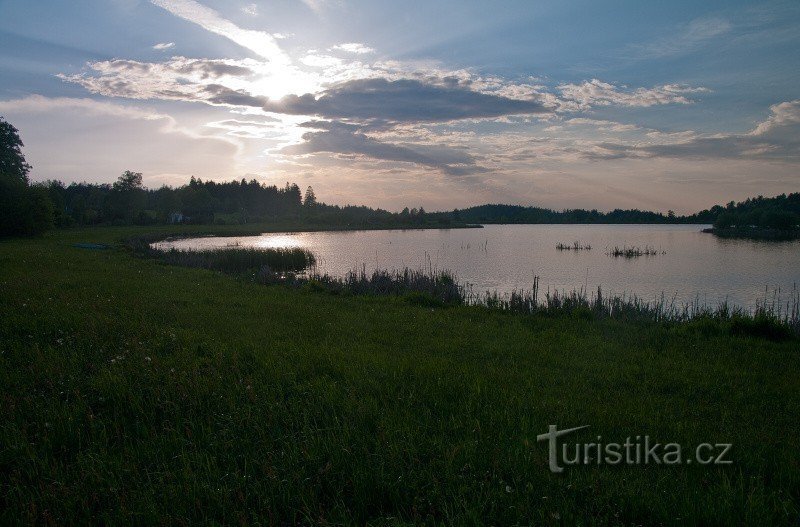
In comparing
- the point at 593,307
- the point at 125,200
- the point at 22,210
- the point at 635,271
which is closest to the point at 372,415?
the point at 593,307

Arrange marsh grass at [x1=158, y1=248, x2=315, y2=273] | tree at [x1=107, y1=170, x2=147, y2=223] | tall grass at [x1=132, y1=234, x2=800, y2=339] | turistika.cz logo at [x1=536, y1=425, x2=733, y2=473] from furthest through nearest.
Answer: tree at [x1=107, y1=170, x2=147, y2=223] < marsh grass at [x1=158, y1=248, x2=315, y2=273] < tall grass at [x1=132, y1=234, x2=800, y2=339] < turistika.cz logo at [x1=536, y1=425, x2=733, y2=473]

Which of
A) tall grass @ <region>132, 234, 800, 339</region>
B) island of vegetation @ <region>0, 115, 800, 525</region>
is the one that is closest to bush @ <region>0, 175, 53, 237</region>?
tall grass @ <region>132, 234, 800, 339</region>

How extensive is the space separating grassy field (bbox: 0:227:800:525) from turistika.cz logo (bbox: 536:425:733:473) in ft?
0.43

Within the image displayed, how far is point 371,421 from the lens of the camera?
569 centimetres

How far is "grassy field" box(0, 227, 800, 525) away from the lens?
13.4 feet

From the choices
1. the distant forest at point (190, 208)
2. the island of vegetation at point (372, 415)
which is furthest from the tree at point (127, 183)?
the island of vegetation at point (372, 415)

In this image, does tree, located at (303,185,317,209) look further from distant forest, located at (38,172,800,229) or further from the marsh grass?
the marsh grass

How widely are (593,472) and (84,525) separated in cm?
443

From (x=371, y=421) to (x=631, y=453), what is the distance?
2.79 metres

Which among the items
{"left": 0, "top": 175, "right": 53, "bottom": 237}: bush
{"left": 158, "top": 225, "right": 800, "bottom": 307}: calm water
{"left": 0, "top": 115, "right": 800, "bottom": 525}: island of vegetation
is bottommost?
{"left": 158, "top": 225, "right": 800, "bottom": 307}: calm water

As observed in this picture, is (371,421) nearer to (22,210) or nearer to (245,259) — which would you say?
(245,259)

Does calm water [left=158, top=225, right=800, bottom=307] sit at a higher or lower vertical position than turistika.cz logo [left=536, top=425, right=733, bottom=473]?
lower

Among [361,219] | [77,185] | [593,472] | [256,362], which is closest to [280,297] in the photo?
[256,362]

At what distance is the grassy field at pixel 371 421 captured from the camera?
13.4ft
